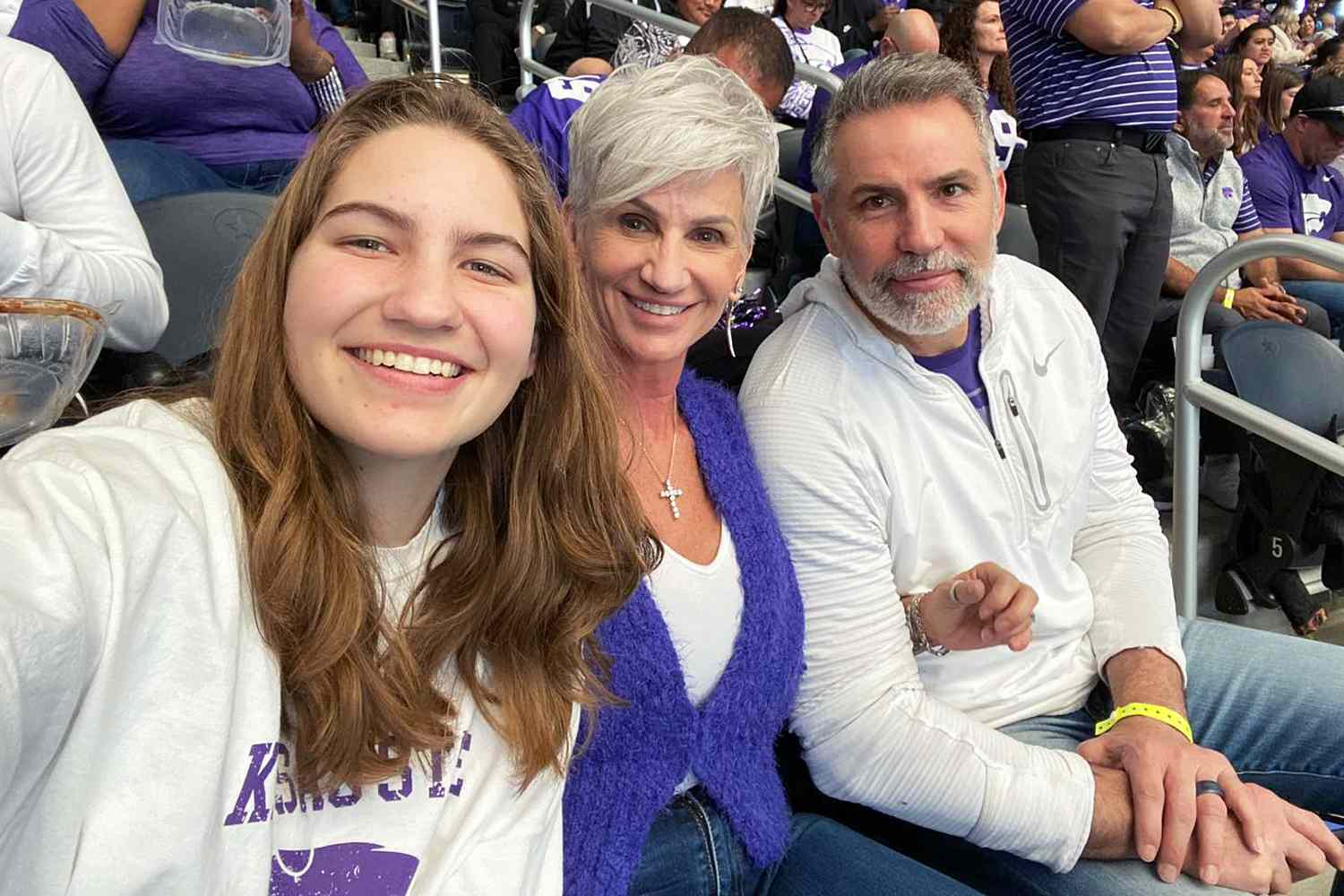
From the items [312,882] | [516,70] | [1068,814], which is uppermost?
[312,882]

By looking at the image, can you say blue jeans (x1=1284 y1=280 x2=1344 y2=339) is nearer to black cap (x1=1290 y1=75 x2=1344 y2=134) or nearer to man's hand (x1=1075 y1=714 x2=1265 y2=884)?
black cap (x1=1290 y1=75 x2=1344 y2=134)

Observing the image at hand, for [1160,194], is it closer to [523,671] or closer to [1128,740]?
[1128,740]

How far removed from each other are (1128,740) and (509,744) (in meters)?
0.74

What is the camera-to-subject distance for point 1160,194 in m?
2.63

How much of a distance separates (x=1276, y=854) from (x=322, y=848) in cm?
97

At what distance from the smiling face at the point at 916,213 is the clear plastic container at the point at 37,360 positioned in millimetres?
880

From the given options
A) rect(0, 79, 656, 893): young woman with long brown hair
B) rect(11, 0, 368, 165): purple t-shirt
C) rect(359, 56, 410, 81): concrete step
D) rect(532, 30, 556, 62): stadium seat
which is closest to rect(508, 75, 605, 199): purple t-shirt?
rect(11, 0, 368, 165): purple t-shirt

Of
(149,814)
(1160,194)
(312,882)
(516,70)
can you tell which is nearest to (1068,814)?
(312,882)

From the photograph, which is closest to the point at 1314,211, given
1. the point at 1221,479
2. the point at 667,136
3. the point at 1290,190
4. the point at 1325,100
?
the point at 1290,190

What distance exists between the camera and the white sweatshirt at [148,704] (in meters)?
0.61

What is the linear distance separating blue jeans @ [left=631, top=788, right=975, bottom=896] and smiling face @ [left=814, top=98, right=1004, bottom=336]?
0.62 meters

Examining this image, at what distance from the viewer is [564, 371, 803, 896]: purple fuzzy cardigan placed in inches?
40.6

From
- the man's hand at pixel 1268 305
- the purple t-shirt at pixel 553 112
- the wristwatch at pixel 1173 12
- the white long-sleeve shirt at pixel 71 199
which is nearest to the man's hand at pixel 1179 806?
the white long-sleeve shirt at pixel 71 199

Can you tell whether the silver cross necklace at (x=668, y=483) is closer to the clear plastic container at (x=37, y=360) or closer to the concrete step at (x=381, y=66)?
the clear plastic container at (x=37, y=360)
